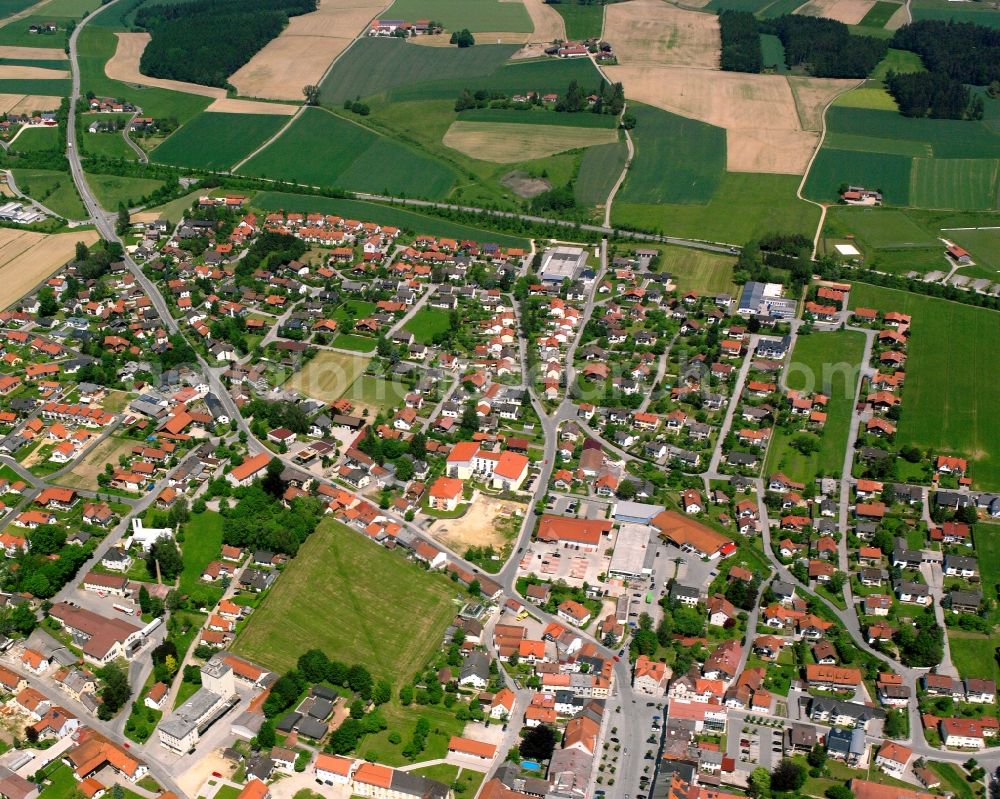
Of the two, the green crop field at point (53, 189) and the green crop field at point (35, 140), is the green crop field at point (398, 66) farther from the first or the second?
the green crop field at point (53, 189)

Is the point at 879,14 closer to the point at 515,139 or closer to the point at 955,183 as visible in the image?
the point at 955,183

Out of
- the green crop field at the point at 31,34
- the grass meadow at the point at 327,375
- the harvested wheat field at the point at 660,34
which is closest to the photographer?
the grass meadow at the point at 327,375

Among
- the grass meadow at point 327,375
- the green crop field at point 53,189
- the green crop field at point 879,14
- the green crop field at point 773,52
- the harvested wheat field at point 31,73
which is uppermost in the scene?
the green crop field at point 879,14

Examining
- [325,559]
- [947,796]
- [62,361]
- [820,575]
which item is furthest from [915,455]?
[62,361]

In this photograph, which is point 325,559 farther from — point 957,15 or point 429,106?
point 957,15

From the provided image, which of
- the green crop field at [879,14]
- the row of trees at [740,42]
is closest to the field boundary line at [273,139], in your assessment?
the row of trees at [740,42]

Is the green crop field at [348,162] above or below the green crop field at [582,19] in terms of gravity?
below

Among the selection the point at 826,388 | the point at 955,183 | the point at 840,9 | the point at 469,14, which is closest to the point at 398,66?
the point at 469,14
